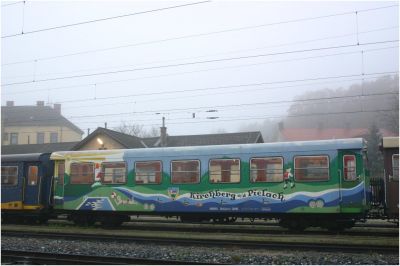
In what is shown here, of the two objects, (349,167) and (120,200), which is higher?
(349,167)

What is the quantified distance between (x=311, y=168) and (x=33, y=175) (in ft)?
36.1

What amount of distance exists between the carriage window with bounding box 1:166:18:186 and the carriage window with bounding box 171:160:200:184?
7.07m

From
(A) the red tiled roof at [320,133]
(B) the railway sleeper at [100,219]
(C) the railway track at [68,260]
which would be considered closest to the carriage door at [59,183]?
(B) the railway sleeper at [100,219]

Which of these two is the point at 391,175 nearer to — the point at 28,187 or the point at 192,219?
the point at 192,219

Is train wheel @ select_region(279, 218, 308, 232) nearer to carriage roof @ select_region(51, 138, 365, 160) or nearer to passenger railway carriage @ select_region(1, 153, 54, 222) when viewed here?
carriage roof @ select_region(51, 138, 365, 160)

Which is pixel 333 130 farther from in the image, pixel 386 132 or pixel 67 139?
pixel 67 139

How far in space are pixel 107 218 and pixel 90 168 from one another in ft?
6.60

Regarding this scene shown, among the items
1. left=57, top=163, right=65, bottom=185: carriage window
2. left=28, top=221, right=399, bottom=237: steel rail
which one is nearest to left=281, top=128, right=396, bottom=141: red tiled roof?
left=28, top=221, right=399, bottom=237: steel rail

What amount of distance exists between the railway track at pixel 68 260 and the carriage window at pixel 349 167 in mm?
6593

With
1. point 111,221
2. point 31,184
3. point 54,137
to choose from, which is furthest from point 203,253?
point 54,137

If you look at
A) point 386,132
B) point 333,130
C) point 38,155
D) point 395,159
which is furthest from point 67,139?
point 395,159

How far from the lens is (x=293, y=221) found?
1463 cm

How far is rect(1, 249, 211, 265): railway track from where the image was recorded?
9500 millimetres

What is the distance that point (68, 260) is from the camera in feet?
32.7
